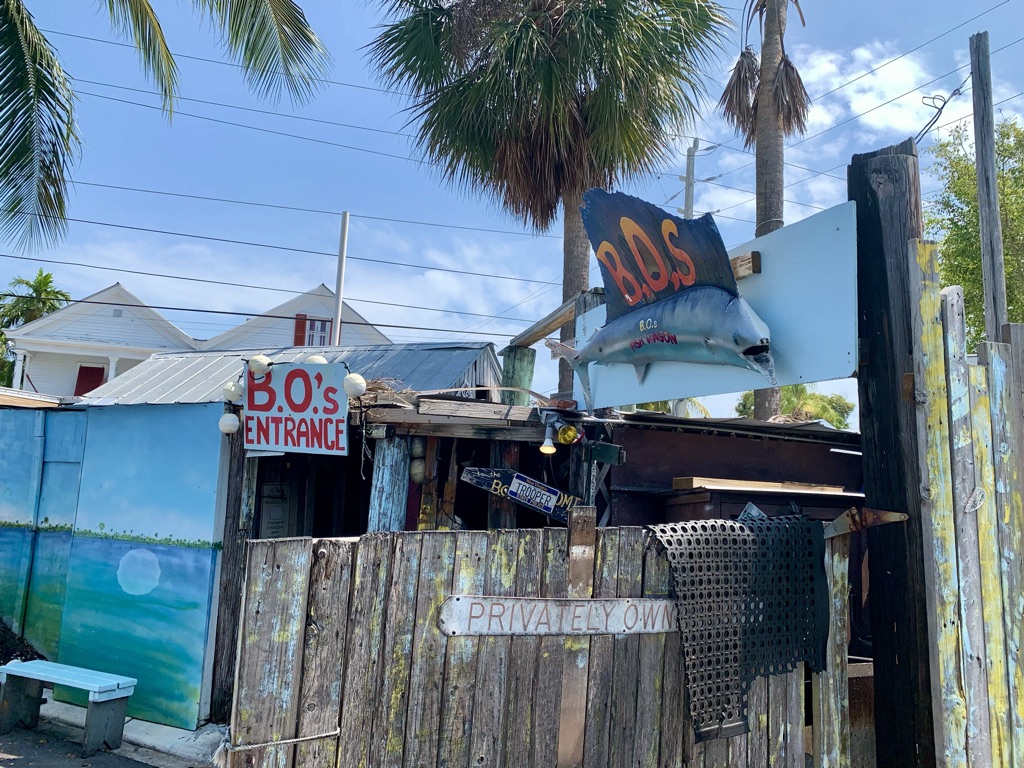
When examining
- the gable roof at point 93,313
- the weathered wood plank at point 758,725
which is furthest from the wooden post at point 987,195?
the gable roof at point 93,313

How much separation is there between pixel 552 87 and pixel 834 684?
7.72m

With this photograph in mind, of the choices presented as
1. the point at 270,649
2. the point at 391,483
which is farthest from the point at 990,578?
the point at 391,483

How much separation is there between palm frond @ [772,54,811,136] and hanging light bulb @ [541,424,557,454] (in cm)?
815

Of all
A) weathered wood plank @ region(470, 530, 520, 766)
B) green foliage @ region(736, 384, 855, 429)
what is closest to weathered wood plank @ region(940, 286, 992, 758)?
weathered wood plank @ region(470, 530, 520, 766)

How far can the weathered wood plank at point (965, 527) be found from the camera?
3334 mm

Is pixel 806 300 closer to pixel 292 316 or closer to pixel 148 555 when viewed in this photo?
pixel 148 555

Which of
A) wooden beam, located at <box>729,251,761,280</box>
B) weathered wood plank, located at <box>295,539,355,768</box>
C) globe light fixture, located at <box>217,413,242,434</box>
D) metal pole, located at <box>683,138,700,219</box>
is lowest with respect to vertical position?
weathered wood plank, located at <box>295,539,355,768</box>

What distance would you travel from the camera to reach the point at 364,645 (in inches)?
113

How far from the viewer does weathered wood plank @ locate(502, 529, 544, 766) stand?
3051mm

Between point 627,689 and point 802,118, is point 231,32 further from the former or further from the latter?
point 802,118

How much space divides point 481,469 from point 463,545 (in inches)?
124

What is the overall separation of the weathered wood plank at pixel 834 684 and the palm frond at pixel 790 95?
9656 mm

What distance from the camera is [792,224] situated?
4004 mm

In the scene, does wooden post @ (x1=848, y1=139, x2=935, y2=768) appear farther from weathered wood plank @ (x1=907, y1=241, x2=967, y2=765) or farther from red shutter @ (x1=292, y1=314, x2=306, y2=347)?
red shutter @ (x1=292, y1=314, x2=306, y2=347)
